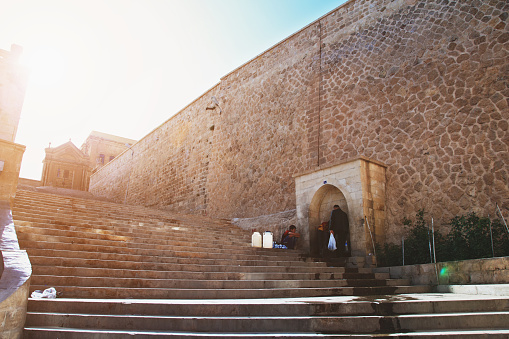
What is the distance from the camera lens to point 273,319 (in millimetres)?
3420

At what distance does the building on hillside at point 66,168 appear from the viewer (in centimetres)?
2822

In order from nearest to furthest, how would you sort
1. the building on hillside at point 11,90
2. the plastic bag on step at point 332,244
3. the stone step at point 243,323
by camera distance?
the stone step at point 243,323, the plastic bag on step at point 332,244, the building on hillside at point 11,90

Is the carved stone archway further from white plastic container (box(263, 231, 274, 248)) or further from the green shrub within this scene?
white plastic container (box(263, 231, 274, 248))

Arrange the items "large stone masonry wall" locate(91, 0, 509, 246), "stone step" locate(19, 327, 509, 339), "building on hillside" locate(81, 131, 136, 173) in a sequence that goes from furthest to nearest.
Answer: "building on hillside" locate(81, 131, 136, 173)
"large stone masonry wall" locate(91, 0, 509, 246)
"stone step" locate(19, 327, 509, 339)

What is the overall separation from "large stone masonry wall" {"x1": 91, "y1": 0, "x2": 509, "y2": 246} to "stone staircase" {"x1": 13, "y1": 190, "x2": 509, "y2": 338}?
10.2 ft

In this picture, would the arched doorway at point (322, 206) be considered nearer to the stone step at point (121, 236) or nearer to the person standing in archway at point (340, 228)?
the person standing in archway at point (340, 228)

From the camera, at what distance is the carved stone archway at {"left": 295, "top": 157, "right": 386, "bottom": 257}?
780cm

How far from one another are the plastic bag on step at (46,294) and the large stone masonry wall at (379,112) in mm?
6698

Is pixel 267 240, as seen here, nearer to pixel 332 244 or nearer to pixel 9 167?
pixel 332 244

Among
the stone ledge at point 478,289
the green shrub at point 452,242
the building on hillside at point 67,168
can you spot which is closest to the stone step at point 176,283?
the stone ledge at point 478,289

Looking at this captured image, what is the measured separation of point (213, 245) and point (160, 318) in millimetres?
3958

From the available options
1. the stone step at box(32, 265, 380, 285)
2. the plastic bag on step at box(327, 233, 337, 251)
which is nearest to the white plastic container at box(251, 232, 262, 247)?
the plastic bag on step at box(327, 233, 337, 251)

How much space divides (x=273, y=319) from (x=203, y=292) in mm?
1407

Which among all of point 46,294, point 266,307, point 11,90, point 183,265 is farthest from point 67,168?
point 266,307
